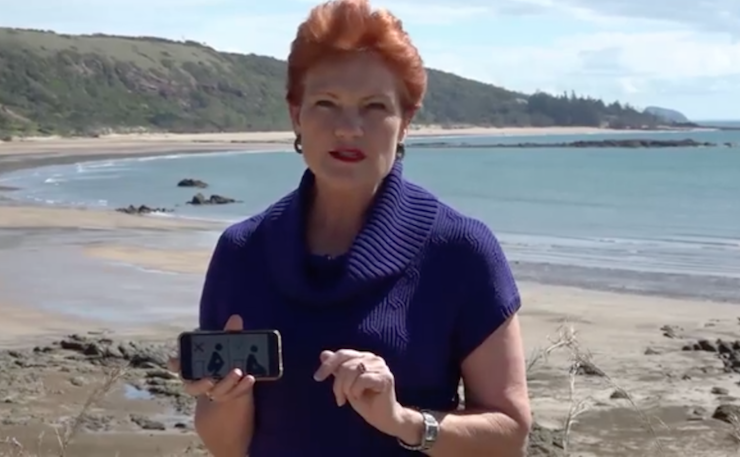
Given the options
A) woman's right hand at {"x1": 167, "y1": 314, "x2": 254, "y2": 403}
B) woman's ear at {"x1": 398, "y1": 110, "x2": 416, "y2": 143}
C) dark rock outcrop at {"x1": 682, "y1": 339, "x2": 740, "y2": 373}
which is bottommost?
dark rock outcrop at {"x1": 682, "y1": 339, "x2": 740, "y2": 373}

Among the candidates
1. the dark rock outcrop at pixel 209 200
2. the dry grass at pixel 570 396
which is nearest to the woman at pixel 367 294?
the dry grass at pixel 570 396

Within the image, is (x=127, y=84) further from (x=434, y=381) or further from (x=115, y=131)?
(x=434, y=381)

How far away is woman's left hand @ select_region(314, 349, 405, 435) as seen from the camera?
2.15m

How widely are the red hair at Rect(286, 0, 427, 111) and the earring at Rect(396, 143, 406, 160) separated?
8 centimetres

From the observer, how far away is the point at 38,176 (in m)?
42.3

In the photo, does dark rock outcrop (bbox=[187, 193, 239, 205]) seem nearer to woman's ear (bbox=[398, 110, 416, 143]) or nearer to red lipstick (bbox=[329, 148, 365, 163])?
woman's ear (bbox=[398, 110, 416, 143])

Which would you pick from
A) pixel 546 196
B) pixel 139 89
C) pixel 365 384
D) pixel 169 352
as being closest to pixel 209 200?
pixel 546 196

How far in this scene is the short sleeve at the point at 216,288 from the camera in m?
2.51

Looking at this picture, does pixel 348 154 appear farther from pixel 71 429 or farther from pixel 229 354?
pixel 71 429

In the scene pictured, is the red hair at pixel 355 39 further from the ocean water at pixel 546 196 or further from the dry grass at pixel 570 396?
the ocean water at pixel 546 196

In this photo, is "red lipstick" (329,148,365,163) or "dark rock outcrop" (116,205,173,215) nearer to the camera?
"red lipstick" (329,148,365,163)

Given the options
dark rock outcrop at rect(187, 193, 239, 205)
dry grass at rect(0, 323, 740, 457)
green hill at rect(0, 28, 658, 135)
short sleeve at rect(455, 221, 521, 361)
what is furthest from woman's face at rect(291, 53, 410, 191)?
green hill at rect(0, 28, 658, 135)

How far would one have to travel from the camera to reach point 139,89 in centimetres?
10875

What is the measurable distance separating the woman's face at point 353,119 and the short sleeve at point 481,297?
0.77 ft
